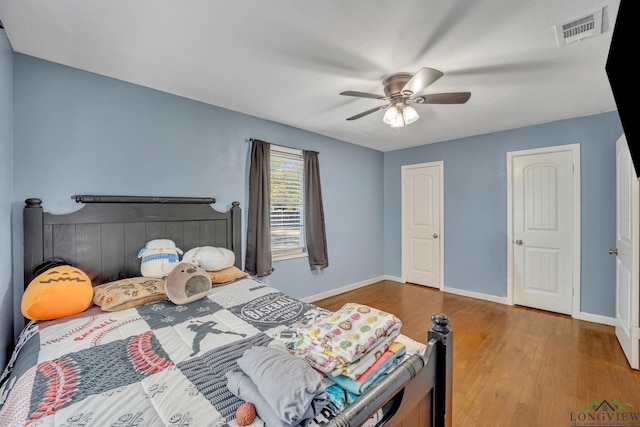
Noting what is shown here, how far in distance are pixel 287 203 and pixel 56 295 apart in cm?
241

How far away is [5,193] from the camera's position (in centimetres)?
176

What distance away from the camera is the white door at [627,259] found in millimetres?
2182

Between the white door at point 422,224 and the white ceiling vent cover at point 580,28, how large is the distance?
272cm

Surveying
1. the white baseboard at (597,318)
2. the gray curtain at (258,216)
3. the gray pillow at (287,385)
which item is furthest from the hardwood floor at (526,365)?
the gray pillow at (287,385)

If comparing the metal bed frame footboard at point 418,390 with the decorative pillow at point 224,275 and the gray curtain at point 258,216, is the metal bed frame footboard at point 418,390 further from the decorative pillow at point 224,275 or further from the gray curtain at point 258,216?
the gray curtain at point 258,216

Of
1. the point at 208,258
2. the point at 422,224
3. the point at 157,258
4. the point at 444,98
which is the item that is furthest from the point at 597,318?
the point at 157,258

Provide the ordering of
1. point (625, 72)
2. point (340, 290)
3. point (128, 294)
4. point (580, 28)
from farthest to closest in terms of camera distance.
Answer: point (340, 290) → point (128, 294) → point (580, 28) → point (625, 72)

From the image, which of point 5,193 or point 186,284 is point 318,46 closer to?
point 186,284

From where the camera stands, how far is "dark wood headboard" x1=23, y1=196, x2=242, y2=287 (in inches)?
77.4

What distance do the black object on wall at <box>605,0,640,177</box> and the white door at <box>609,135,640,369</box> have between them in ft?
5.07

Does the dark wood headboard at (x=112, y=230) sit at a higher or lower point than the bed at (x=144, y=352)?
higher

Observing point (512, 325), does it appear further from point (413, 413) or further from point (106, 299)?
point (106, 299)

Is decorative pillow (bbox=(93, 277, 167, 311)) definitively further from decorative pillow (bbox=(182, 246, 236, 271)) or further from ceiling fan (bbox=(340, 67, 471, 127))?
ceiling fan (bbox=(340, 67, 471, 127))

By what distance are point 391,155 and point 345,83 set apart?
292 cm
